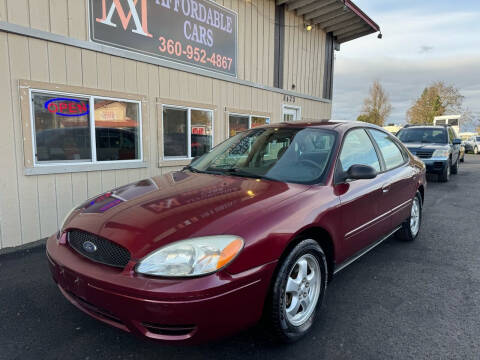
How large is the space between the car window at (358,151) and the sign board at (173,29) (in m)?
4.03

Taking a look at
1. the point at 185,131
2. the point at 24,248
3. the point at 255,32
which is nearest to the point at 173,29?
the point at 185,131

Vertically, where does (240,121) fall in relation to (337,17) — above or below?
below

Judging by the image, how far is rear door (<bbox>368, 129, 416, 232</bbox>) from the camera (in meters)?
3.33

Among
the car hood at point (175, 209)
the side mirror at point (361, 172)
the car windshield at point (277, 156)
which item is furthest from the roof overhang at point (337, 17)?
the car hood at point (175, 209)

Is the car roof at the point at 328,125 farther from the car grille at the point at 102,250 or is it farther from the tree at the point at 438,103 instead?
the tree at the point at 438,103

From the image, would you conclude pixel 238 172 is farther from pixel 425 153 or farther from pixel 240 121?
pixel 425 153

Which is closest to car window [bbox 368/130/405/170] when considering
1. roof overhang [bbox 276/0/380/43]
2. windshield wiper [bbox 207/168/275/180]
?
windshield wiper [bbox 207/168/275/180]

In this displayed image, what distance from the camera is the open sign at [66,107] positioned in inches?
177

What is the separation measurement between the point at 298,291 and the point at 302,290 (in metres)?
0.06

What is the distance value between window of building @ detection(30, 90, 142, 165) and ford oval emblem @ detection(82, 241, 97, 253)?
9.70ft

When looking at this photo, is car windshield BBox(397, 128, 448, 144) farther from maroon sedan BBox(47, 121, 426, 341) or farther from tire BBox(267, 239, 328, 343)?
tire BBox(267, 239, 328, 343)

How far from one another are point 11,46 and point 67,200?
7.00 feet

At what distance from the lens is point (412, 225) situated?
14.0 ft

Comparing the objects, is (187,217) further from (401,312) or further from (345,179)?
(401,312)
